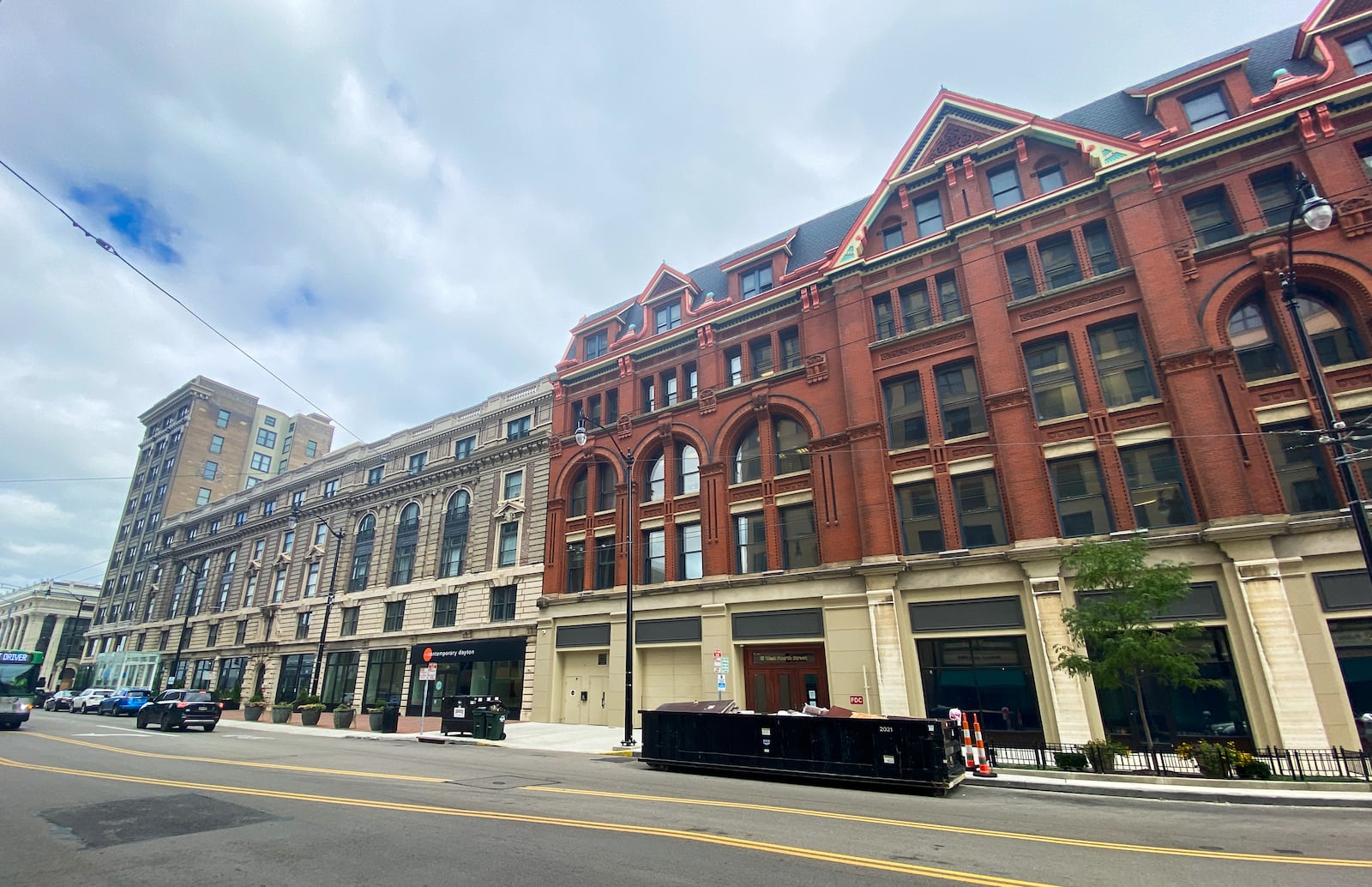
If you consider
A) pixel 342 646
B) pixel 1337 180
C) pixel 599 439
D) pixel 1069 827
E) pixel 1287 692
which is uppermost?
pixel 1337 180

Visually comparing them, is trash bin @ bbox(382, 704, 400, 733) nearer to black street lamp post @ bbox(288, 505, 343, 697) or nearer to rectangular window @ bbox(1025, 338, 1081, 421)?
black street lamp post @ bbox(288, 505, 343, 697)

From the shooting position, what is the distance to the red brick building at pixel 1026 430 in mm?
17281

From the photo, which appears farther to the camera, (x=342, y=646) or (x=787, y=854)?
(x=342, y=646)

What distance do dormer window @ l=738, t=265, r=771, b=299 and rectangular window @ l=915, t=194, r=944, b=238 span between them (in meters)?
7.11

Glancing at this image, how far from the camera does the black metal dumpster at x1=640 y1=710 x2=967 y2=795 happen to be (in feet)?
40.3

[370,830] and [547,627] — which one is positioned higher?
[547,627]

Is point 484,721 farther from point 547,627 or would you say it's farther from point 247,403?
point 247,403

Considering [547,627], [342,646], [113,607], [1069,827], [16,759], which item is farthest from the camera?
[113,607]

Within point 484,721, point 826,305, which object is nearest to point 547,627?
point 484,721

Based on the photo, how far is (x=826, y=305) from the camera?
26891mm

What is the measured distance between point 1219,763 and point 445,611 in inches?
1345

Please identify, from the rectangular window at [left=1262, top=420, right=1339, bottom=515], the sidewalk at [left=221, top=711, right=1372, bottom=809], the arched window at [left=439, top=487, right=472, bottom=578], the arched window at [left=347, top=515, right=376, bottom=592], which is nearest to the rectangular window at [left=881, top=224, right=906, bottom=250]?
the rectangular window at [left=1262, top=420, right=1339, bottom=515]

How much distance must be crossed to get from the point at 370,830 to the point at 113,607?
85760 millimetres

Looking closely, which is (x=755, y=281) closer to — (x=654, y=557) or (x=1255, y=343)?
(x=654, y=557)
